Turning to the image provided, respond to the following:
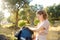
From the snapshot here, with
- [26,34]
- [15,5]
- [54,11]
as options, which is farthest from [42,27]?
[15,5]

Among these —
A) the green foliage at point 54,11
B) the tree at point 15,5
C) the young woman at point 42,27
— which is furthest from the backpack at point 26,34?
the tree at point 15,5

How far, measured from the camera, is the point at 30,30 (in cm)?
329

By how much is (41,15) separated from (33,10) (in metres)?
13.7

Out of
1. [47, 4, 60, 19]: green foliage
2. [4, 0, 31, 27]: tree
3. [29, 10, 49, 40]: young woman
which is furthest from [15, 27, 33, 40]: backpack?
[4, 0, 31, 27]: tree

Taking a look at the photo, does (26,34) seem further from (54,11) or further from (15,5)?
(15,5)

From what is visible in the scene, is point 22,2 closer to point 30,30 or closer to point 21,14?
point 21,14

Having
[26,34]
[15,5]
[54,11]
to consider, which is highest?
[15,5]

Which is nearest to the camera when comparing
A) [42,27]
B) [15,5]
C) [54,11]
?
[42,27]

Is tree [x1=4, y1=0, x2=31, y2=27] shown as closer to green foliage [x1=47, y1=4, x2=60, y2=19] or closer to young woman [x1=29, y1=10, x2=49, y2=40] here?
green foliage [x1=47, y1=4, x2=60, y2=19]

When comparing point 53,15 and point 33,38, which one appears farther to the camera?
point 53,15

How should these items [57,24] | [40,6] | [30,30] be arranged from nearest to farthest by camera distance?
[30,30] < [57,24] < [40,6]

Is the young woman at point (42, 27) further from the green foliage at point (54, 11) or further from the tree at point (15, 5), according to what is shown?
the tree at point (15, 5)

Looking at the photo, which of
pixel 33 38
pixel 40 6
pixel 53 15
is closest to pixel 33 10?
pixel 40 6

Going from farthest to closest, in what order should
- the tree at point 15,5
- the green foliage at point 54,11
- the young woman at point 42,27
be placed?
the tree at point 15,5 → the green foliage at point 54,11 → the young woman at point 42,27
